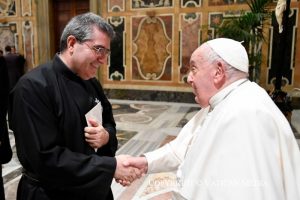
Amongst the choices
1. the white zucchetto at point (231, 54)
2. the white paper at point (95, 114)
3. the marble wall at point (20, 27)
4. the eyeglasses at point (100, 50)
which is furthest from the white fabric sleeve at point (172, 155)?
the marble wall at point (20, 27)

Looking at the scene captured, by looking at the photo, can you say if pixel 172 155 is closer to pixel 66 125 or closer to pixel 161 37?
pixel 66 125

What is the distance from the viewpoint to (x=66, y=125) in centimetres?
167

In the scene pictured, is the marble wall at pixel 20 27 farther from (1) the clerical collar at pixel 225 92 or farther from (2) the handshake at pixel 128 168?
(1) the clerical collar at pixel 225 92

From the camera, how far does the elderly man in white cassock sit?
1497mm

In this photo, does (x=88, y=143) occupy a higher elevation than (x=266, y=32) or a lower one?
lower

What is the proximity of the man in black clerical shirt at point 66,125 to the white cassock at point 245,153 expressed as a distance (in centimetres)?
52

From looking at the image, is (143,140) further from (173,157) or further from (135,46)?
(135,46)

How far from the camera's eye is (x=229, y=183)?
152 cm

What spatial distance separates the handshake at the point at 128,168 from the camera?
184 cm

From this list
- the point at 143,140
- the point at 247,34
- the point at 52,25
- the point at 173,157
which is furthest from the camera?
the point at 52,25

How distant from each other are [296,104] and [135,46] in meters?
4.78

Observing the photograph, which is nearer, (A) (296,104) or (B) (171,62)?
(A) (296,104)

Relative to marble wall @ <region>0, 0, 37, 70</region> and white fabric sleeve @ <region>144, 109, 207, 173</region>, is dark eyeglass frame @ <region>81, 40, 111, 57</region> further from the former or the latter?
marble wall @ <region>0, 0, 37, 70</region>

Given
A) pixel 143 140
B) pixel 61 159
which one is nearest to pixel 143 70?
pixel 143 140
